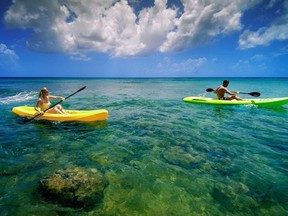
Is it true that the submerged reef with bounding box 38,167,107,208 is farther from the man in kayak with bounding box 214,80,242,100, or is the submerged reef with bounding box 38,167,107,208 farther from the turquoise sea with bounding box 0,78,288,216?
the man in kayak with bounding box 214,80,242,100

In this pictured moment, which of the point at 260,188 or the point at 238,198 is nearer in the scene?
the point at 238,198

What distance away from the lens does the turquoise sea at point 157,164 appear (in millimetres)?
3844

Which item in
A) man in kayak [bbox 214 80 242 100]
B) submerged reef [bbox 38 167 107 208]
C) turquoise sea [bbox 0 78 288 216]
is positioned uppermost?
man in kayak [bbox 214 80 242 100]

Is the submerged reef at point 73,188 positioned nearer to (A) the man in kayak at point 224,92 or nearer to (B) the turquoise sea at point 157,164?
(B) the turquoise sea at point 157,164

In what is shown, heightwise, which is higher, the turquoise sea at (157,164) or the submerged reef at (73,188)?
the submerged reef at (73,188)

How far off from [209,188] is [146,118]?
6.39 meters

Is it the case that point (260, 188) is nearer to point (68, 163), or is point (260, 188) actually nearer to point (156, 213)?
point (156, 213)

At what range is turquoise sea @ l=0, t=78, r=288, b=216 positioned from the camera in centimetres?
384

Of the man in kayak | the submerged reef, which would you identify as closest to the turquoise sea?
the submerged reef

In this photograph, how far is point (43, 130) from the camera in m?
8.25

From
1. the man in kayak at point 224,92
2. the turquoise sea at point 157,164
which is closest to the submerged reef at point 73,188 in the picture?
the turquoise sea at point 157,164

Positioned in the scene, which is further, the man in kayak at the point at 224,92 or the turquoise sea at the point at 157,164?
the man in kayak at the point at 224,92

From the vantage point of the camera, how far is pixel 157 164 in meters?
5.38

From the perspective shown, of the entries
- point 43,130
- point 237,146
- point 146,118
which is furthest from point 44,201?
point 146,118
